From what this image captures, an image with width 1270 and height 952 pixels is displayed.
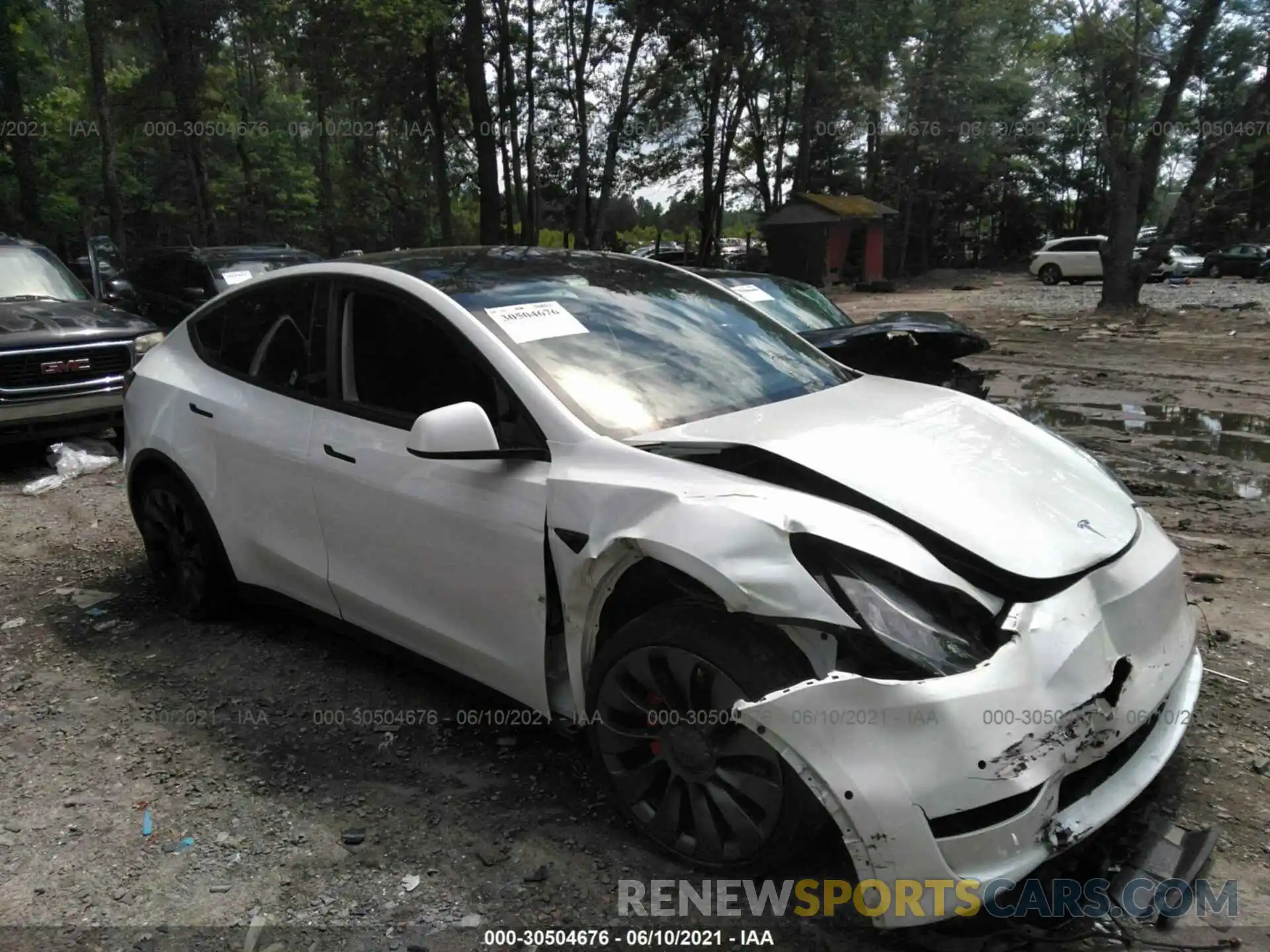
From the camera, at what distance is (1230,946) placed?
2.29m

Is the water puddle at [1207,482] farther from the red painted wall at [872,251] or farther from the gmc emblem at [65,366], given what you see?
the red painted wall at [872,251]

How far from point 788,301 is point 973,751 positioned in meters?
5.80

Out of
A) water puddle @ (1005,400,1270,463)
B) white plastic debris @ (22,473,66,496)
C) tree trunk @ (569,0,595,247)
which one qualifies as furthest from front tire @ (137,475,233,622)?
tree trunk @ (569,0,595,247)

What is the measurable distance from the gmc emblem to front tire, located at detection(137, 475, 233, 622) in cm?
377

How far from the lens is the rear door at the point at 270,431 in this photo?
3576 millimetres

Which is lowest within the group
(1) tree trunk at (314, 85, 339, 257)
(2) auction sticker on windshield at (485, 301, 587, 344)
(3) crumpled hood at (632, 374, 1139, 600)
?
(3) crumpled hood at (632, 374, 1139, 600)

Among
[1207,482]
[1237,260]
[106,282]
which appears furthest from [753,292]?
[1237,260]

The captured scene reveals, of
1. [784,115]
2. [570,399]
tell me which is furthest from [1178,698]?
[784,115]

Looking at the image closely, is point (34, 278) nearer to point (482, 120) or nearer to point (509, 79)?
point (482, 120)

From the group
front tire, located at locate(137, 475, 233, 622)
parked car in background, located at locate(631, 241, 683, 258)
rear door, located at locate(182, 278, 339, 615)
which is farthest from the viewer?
parked car in background, located at locate(631, 241, 683, 258)

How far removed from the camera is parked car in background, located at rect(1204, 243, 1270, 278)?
31.7 metres

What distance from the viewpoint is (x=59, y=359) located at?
24.8 feet

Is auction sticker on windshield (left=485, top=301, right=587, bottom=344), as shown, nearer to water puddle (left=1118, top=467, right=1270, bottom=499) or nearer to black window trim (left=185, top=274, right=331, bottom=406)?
black window trim (left=185, top=274, right=331, bottom=406)

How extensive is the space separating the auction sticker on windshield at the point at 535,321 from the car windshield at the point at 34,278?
23.9 ft
